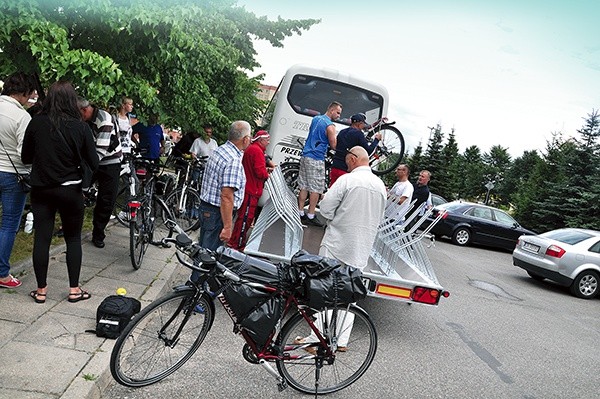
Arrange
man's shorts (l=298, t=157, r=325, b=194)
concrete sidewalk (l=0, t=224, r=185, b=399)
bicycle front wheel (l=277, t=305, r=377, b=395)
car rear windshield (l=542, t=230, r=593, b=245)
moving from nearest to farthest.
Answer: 1. concrete sidewalk (l=0, t=224, r=185, b=399)
2. bicycle front wheel (l=277, t=305, r=377, b=395)
3. man's shorts (l=298, t=157, r=325, b=194)
4. car rear windshield (l=542, t=230, r=593, b=245)

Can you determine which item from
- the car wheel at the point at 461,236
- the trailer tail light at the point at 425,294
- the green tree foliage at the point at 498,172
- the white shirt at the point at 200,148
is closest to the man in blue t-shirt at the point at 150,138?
the white shirt at the point at 200,148

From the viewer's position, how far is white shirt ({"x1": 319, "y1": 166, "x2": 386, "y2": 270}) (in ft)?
14.6

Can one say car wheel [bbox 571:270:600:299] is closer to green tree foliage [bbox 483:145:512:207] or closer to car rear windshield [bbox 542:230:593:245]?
car rear windshield [bbox 542:230:593:245]

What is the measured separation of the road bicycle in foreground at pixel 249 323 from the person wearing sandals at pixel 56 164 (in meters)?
1.43

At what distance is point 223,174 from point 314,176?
3.10 metres

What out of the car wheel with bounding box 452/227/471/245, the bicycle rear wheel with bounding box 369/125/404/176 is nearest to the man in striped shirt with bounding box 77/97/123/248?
the bicycle rear wheel with bounding box 369/125/404/176

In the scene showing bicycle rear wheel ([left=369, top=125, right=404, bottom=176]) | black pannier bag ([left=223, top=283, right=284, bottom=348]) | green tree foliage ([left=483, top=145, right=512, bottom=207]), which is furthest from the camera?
green tree foliage ([left=483, top=145, right=512, bottom=207])

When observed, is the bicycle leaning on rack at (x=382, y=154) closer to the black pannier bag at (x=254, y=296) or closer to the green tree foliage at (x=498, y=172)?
the black pannier bag at (x=254, y=296)

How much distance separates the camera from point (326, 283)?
3.62 metres

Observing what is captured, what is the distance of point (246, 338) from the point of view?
3730 millimetres

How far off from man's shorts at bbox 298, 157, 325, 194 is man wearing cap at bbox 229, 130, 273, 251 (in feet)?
2.56

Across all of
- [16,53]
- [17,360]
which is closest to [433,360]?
[17,360]

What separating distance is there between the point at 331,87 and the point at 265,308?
748cm

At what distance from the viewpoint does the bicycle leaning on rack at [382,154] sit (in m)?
9.55
